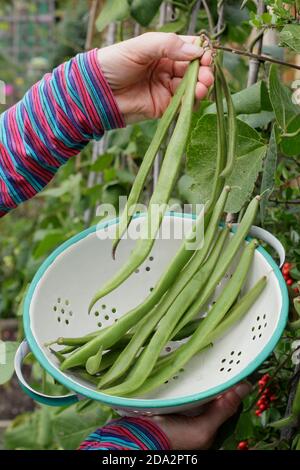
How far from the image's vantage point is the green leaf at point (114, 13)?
1.35 meters

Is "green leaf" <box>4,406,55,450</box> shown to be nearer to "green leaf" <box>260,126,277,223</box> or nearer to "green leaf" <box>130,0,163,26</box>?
"green leaf" <box>130,0,163,26</box>

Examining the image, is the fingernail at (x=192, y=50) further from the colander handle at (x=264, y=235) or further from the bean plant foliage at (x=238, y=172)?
the colander handle at (x=264, y=235)

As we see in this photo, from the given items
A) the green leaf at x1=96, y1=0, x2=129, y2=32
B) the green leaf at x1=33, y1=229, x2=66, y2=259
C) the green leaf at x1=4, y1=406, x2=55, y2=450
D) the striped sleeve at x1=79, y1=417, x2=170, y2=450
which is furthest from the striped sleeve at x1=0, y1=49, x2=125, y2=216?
the green leaf at x1=4, y1=406, x2=55, y2=450

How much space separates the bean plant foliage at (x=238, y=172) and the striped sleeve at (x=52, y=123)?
0.15 meters

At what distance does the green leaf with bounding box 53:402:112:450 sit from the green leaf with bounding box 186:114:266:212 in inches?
25.0

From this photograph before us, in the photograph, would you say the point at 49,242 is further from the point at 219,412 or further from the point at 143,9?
the point at 219,412

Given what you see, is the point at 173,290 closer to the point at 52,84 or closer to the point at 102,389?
the point at 102,389

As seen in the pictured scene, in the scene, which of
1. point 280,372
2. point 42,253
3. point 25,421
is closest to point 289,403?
point 280,372

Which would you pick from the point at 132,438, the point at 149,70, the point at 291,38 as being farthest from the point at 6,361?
the point at 291,38

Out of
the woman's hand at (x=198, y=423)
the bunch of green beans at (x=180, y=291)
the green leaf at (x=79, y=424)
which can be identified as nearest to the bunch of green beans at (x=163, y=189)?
the bunch of green beans at (x=180, y=291)

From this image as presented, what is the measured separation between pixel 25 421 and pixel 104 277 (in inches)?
53.1

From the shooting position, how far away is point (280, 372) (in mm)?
1175

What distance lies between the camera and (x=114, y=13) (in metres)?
1.36

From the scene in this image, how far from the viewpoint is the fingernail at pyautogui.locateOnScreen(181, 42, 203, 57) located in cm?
96
